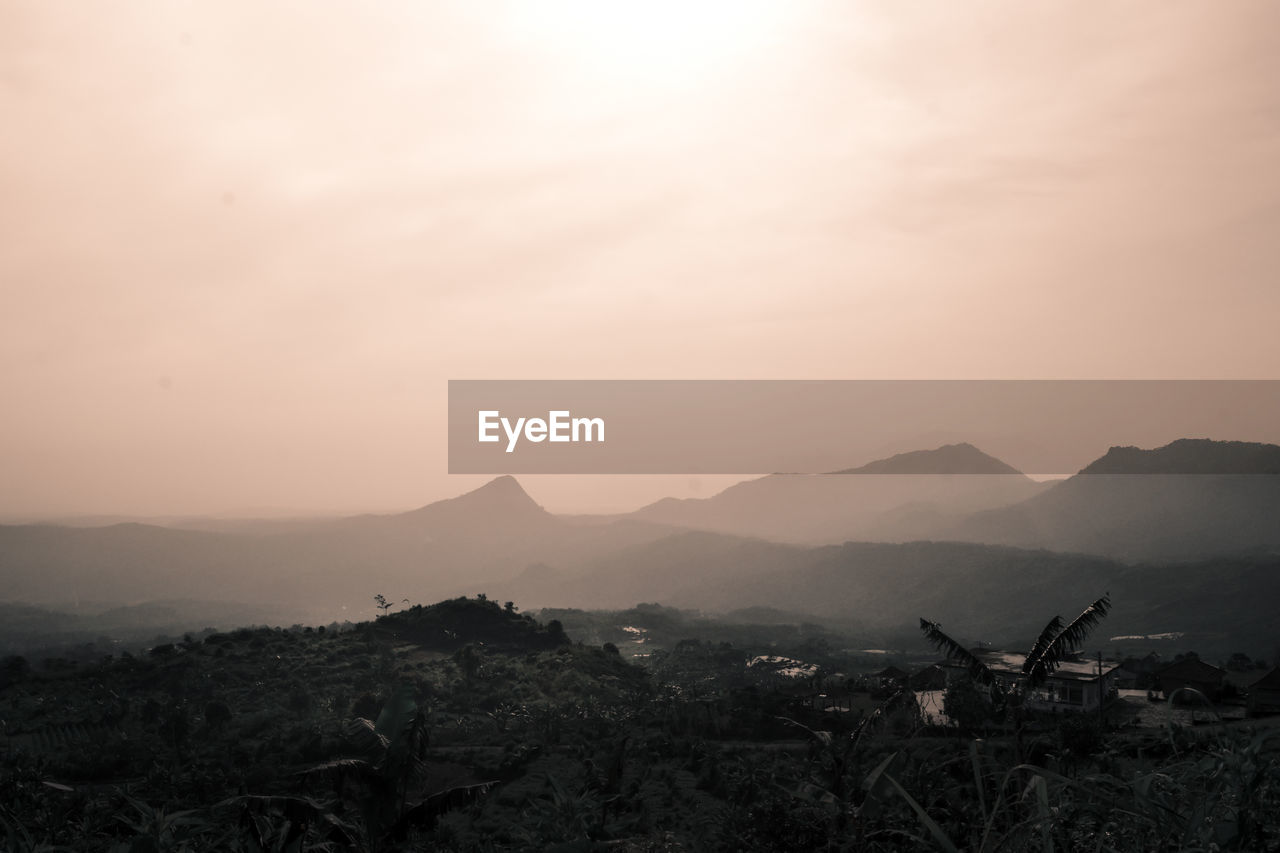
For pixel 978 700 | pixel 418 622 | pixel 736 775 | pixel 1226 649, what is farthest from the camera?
pixel 1226 649

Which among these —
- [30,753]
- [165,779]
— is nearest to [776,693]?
[165,779]

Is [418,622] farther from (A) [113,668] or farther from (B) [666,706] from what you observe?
(B) [666,706]

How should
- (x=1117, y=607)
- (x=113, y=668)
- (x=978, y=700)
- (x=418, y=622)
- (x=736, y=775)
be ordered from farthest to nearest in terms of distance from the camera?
(x=1117, y=607) → (x=418, y=622) → (x=113, y=668) → (x=978, y=700) → (x=736, y=775)

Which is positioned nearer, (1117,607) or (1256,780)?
(1256,780)

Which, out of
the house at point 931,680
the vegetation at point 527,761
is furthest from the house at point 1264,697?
the house at point 931,680

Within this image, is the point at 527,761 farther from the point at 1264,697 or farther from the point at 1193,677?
the point at 1193,677

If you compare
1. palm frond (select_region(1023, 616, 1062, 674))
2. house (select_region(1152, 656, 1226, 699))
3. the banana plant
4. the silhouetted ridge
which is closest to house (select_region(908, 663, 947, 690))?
house (select_region(1152, 656, 1226, 699))

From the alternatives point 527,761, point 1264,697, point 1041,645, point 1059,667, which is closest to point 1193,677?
point 1264,697
